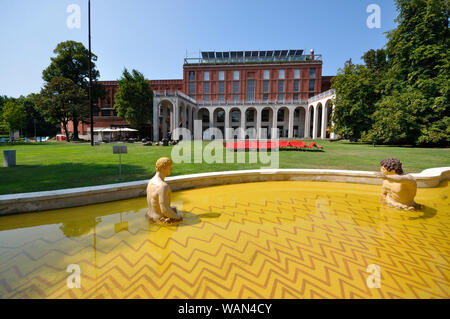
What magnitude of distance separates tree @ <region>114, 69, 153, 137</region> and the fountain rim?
→ 30.1 m

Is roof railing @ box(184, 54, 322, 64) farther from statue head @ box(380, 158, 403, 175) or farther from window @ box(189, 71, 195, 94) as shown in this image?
statue head @ box(380, 158, 403, 175)

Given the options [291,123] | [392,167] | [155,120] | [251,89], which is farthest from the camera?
[251,89]

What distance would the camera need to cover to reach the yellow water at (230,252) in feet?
6.28

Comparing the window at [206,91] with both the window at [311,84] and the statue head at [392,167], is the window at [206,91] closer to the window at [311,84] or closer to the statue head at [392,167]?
the window at [311,84]

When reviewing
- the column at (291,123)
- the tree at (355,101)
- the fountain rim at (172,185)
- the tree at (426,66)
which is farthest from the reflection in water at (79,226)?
the column at (291,123)

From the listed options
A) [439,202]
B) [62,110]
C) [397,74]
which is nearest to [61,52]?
[62,110]

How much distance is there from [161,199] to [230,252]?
4.47ft

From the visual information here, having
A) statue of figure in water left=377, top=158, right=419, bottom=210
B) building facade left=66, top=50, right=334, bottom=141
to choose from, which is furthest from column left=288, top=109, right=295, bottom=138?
statue of figure in water left=377, top=158, right=419, bottom=210

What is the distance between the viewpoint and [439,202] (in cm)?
453

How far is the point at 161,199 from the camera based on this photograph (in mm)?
3154

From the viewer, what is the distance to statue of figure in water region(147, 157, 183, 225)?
317 centimetres

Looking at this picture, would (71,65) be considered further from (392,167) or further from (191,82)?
(392,167)

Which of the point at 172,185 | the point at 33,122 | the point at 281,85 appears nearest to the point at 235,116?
the point at 281,85

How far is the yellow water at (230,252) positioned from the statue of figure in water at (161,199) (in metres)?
0.16
